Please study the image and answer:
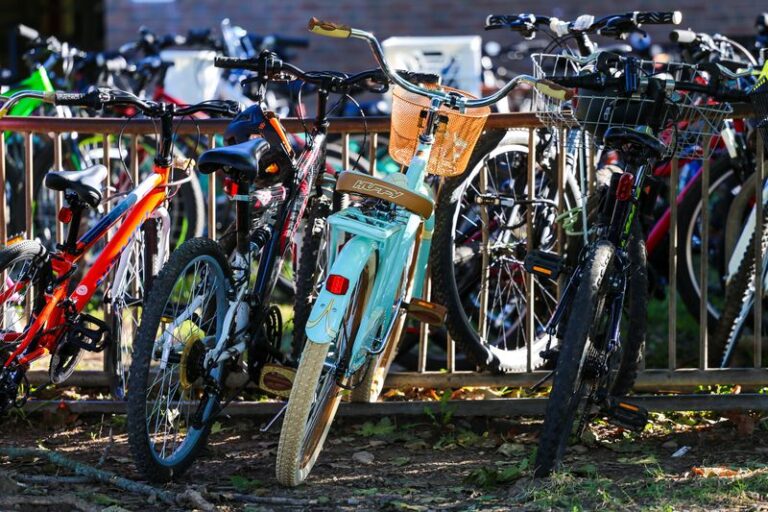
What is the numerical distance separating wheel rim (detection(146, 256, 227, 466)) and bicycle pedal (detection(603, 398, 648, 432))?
1.39 meters

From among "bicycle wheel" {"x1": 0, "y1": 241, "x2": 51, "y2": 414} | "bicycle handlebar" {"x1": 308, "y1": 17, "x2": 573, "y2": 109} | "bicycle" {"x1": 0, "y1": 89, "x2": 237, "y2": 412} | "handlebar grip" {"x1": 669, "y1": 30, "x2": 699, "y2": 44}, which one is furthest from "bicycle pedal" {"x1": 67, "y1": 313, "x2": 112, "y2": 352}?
"handlebar grip" {"x1": 669, "y1": 30, "x2": 699, "y2": 44}

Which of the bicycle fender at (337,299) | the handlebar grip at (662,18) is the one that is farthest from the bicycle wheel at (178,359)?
the handlebar grip at (662,18)

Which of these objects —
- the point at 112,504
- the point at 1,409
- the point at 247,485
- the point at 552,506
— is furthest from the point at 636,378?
the point at 1,409

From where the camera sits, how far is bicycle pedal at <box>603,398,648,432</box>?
4207 mm

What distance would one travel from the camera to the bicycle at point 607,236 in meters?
3.97

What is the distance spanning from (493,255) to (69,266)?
1795mm

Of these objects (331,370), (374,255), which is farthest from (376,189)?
(331,370)

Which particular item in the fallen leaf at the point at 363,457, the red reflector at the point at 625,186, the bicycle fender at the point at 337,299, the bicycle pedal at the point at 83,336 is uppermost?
the red reflector at the point at 625,186

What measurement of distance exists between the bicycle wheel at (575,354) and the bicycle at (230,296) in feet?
3.08

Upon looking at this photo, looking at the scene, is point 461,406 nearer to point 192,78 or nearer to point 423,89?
point 423,89

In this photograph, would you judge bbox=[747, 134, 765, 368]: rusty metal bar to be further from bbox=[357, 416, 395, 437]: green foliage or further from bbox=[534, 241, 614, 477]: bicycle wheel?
bbox=[357, 416, 395, 437]: green foliage

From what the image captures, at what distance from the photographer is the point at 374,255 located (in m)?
4.07

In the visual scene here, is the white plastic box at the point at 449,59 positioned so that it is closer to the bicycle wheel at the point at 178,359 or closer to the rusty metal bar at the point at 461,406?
the rusty metal bar at the point at 461,406

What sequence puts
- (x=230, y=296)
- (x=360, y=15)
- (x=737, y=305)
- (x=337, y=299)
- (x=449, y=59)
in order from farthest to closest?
(x=360, y=15), (x=449, y=59), (x=737, y=305), (x=230, y=296), (x=337, y=299)
